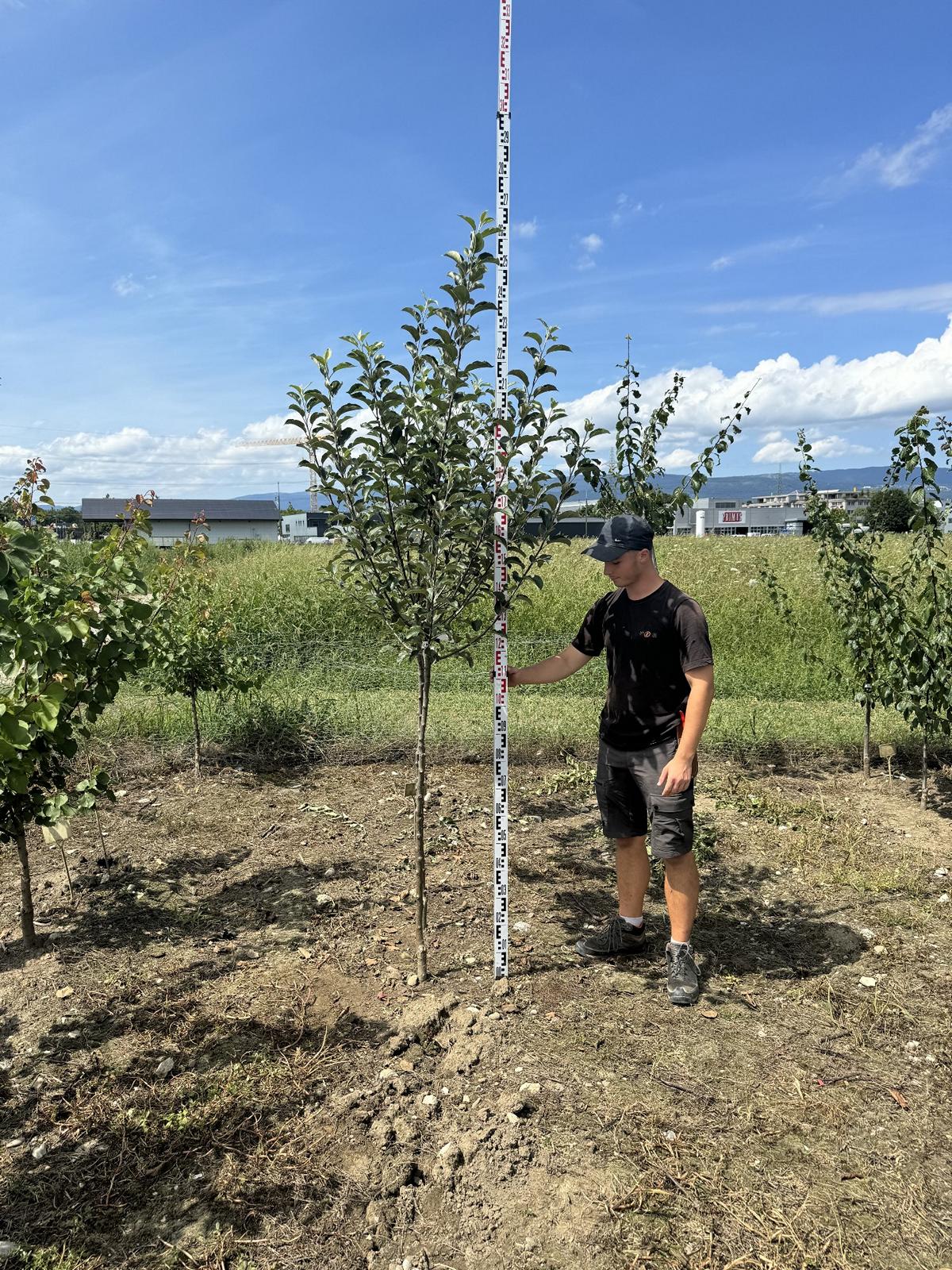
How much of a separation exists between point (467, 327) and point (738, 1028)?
316 centimetres

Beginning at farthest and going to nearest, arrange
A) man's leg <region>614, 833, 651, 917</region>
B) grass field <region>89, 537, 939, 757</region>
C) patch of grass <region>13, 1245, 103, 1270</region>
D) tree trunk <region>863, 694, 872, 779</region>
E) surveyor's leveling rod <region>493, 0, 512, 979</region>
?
grass field <region>89, 537, 939, 757</region> → tree trunk <region>863, 694, 872, 779</region> → man's leg <region>614, 833, 651, 917</region> → surveyor's leveling rod <region>493, 0, 512, 979</region> → patch of grass <region>13, 1245, 103, 1270</region>

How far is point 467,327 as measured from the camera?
3.36 metres

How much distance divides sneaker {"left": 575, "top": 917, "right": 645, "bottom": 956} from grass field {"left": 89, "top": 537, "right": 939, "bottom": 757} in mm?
1800

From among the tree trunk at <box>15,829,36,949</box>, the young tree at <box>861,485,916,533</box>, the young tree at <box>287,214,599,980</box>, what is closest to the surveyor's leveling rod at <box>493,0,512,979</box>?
the young tree at <box>287,214,599,980</box>

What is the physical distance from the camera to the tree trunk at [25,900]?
4148mm

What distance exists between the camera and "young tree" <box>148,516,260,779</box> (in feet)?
21.4

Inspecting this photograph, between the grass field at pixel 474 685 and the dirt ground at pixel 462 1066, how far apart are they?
1643 millimetres

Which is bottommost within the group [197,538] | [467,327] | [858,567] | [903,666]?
[903,666]

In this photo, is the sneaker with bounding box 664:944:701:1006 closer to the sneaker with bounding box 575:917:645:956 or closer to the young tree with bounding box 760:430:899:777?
the sneaker with bounding box 575:917:645:956

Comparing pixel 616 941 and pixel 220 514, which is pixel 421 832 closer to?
pixel 616 941

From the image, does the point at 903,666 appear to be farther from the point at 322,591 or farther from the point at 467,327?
the point at 322,591

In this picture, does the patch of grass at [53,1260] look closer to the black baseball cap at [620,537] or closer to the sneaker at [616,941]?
the sneaker at [616,941]

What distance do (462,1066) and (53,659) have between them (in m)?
2.36

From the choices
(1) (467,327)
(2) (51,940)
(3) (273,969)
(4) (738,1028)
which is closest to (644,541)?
(1) (467,327)
